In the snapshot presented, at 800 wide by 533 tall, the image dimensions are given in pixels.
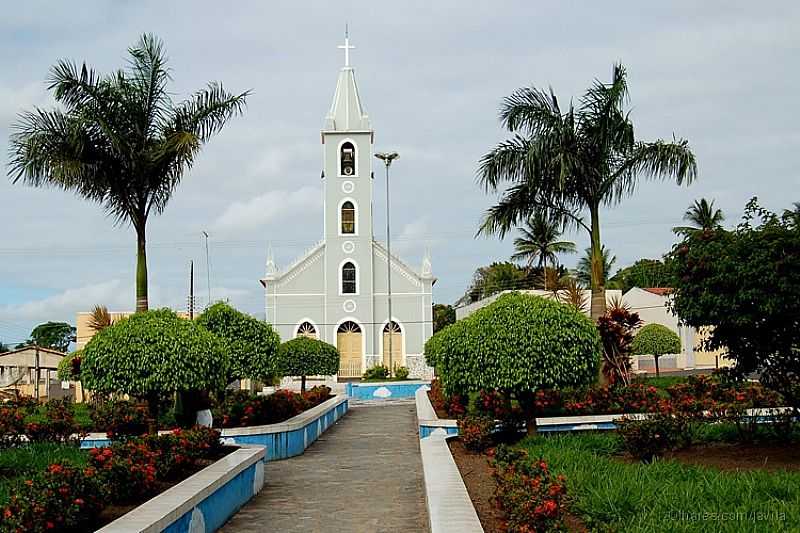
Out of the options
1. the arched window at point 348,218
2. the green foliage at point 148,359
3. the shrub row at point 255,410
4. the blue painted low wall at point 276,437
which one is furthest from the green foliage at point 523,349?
the arched window at point 348,218

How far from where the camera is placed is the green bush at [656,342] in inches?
1356

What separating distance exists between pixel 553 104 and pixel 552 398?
5.95 m

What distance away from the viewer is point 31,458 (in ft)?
33.1

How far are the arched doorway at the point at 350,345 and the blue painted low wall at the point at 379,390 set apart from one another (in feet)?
26.5

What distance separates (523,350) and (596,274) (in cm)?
723

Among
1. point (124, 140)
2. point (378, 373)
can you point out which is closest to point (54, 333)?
point (378, 373)

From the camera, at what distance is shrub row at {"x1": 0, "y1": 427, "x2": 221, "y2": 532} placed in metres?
6.19

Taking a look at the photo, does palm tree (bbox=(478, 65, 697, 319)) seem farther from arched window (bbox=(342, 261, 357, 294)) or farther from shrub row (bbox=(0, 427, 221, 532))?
arched window (bbox=(342, 261, 357, 294))

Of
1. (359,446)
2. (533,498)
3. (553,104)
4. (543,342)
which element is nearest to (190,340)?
(543,342)

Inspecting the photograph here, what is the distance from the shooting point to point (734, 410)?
11.3 m

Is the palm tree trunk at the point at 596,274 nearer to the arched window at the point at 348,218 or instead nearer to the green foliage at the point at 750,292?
the green foliage at the point at 750,292

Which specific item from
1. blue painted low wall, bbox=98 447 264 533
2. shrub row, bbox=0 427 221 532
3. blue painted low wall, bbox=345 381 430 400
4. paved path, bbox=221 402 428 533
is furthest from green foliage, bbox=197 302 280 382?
blue painted low wall, bbox=345 381 430 400

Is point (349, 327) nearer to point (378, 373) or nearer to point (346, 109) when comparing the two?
point (378, 373)

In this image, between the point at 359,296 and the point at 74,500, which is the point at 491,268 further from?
the point at 74,500
